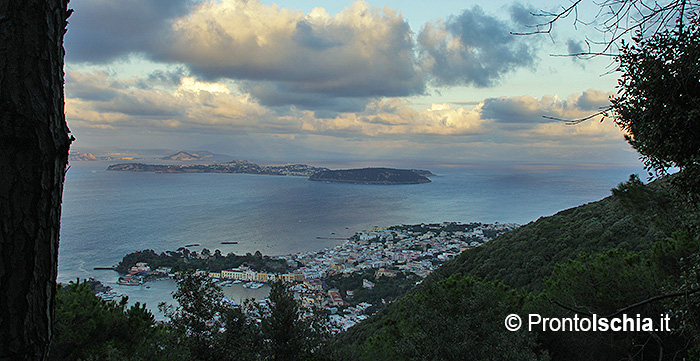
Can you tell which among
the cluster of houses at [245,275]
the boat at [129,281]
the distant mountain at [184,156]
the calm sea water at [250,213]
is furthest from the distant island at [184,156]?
the cluster of houses at [245,275]

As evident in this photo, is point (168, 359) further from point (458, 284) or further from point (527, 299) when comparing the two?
point (527, 299)

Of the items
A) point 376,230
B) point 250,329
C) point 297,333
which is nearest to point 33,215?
point 250,329

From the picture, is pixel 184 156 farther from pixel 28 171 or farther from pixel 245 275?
pixel 28 171

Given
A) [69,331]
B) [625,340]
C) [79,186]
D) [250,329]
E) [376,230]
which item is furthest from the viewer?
[79,186]

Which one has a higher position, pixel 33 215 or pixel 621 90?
pixel 621 90

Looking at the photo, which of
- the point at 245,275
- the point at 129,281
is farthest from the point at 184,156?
the point at 245,275

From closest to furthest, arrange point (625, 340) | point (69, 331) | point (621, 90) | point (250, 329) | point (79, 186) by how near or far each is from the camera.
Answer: point (621, 90)
point (69, 331)
point (625, 340)
point (250, 329)
point (79, 186)

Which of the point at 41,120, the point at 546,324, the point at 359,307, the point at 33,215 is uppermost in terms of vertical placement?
the point at 41,120
